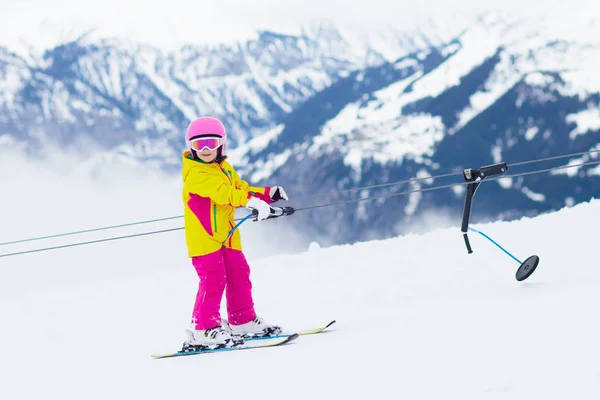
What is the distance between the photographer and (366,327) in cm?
514

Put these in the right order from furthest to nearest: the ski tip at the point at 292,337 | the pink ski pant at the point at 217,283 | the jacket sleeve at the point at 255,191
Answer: the jacket sleeve at the point at 255,191, the pink ski pant at the point at 217,283, the ski tip at the point at 292,337

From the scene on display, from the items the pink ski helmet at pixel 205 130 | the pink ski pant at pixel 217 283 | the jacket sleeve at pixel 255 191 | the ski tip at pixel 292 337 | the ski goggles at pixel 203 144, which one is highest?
the pink ski helmet at pixel 205 130

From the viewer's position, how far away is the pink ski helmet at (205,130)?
5.41 meters

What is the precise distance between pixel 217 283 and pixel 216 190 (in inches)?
29.7

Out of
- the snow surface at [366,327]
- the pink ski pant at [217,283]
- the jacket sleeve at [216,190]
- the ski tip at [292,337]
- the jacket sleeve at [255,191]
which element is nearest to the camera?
the snow surface at [366,327]

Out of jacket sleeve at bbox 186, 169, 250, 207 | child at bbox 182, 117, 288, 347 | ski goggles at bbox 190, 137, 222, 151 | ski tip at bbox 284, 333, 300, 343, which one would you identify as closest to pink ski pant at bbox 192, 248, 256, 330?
child at bbox 182, 117, 288, 347

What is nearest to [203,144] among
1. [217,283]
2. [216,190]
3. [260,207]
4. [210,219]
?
[216,190]

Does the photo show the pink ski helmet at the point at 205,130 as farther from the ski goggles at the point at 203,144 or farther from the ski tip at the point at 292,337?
the ski tip at the point at 292,337

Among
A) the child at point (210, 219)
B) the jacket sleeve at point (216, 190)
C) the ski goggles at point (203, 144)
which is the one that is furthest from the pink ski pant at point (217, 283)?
the ski goggles at point (203, 144)

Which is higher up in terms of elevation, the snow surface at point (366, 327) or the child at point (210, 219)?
the child at point (210, 219)

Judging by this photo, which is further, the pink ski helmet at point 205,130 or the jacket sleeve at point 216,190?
the pink ski helmet at point 205,130

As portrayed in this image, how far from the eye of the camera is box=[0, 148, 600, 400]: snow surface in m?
3.41

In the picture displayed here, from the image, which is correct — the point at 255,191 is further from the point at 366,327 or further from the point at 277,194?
the point at 366,327

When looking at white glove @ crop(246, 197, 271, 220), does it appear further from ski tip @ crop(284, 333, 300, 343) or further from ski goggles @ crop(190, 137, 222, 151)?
ski tip @ crop(284, 333, 300, 343)
